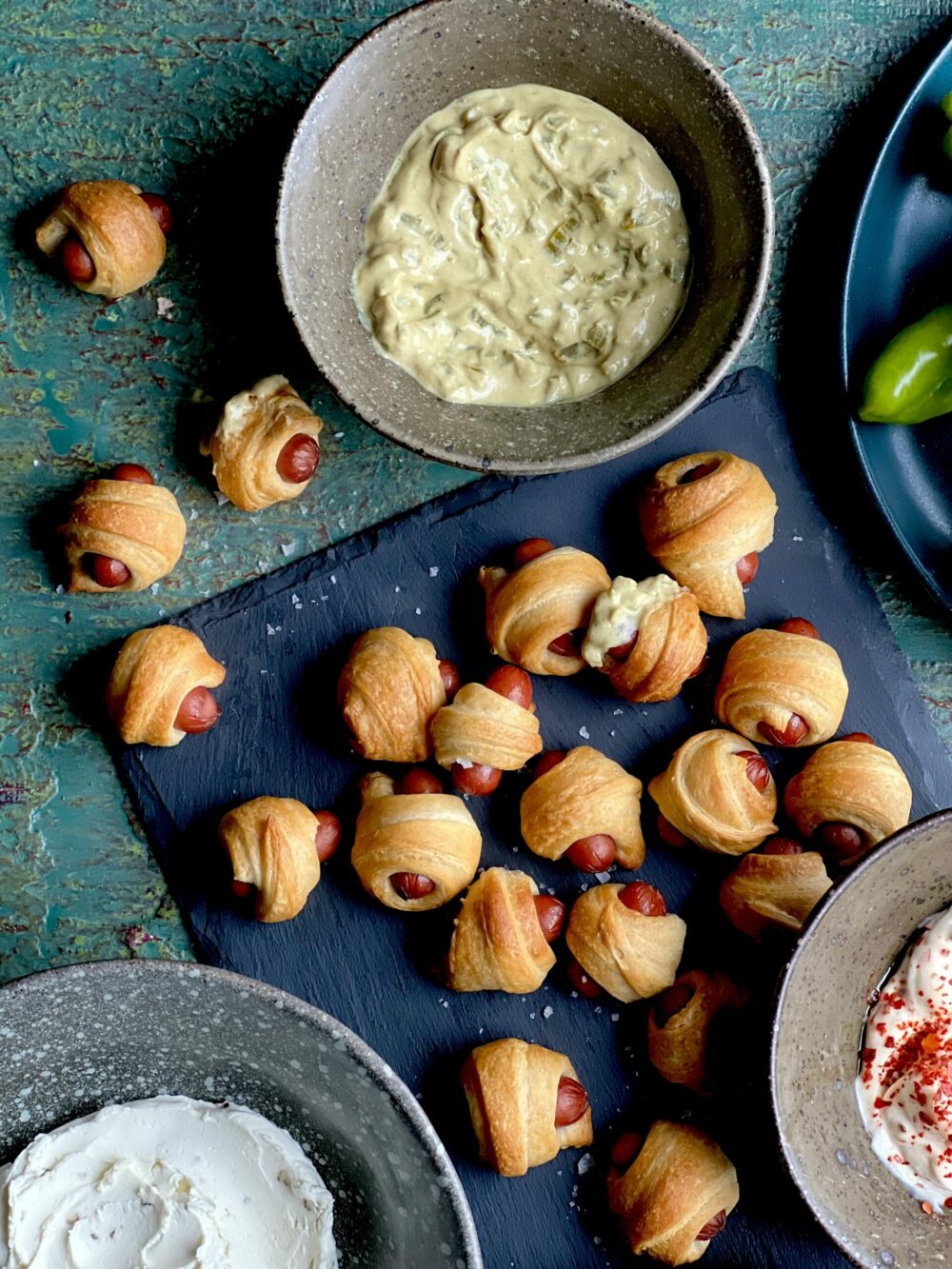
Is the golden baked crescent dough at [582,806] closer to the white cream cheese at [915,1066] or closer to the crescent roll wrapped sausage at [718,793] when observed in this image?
the crescent roll wrapped sausage at [718,793]

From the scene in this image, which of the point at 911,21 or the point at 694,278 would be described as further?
the point at 911,21

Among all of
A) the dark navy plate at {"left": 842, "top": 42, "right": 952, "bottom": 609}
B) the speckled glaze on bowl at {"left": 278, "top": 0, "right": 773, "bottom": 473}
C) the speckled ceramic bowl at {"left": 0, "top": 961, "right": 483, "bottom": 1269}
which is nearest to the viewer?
the speckled ceramic bowl at {"left": 0, "top": 961, "right": 483, "bottom": 1269}

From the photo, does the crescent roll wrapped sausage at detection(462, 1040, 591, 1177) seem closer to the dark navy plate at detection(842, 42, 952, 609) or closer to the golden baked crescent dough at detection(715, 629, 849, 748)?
the golden baked crescent dough at detection(715, 629, 849, 748)

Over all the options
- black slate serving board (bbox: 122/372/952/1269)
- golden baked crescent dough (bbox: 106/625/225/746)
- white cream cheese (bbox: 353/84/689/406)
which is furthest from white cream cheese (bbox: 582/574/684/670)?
golden baked crescent dough (bbox: 106/625/225/746)

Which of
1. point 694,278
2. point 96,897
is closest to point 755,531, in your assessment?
point 694,278

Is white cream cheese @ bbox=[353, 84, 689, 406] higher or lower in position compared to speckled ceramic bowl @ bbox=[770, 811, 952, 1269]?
higher

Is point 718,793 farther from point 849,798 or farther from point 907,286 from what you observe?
point 907,286

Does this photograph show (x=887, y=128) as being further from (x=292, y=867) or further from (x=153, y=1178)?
(x=153, y=1178)

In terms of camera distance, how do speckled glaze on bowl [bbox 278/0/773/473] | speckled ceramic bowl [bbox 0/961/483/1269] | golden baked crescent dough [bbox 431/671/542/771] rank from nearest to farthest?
speckled ceramic bowl [bbox 0/961/483/1269] < speckled glaze on bowl [bbox 278/0/773/473] < golden baked crescent dough [bbox 431/671/542/771]
